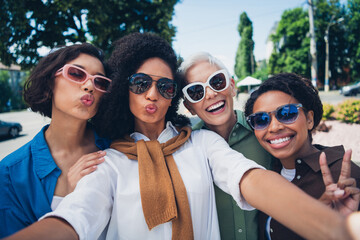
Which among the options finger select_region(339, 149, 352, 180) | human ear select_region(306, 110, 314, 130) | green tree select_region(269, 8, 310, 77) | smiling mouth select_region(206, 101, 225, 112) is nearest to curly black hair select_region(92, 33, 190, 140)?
smiling mouth select_region(206, 101, 225, 112)

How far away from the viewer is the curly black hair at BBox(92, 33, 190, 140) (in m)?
1.82

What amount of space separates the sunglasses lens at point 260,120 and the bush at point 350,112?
751cm

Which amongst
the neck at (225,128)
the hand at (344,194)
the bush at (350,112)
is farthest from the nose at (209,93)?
the bush at (350,112)

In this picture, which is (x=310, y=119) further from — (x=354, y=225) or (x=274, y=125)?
(x=354, y=225)

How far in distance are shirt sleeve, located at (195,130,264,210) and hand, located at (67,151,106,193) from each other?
2.74 ft

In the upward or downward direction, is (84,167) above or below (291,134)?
below

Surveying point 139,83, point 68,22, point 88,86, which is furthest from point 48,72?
point 68,22

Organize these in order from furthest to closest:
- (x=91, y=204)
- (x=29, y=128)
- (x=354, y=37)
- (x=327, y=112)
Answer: (x=354, y=37) → (x=29, y=128) → (x=327, y=112) → (x=91, y=204)

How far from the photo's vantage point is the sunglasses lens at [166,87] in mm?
1749

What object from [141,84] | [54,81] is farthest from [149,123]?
[54,81]

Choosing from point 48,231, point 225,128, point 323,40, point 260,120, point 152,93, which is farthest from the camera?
point 323,40

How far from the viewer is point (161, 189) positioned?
1.45 m

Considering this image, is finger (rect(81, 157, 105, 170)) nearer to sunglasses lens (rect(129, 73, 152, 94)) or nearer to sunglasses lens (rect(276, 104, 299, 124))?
sunglasses lens (rect(129, 73, 152, 94))

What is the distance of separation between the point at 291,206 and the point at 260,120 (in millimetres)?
957
